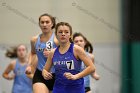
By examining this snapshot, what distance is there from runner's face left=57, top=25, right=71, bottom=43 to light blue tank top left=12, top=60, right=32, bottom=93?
3.06m

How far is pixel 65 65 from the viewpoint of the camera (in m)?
6.75

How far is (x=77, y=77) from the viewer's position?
Result: 6617 mm

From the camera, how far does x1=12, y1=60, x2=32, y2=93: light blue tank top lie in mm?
9688

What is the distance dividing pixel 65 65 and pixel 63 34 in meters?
0.40

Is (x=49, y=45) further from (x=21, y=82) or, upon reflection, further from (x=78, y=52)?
(x=21, y=82)

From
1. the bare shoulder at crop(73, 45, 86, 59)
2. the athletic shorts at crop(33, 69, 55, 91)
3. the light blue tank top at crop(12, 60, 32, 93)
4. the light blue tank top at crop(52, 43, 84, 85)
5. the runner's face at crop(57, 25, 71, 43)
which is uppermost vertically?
the runner's face at crop(57, 25, 71, 43)

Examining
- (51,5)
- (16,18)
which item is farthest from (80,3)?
(16,18)

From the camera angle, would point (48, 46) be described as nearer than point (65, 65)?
No

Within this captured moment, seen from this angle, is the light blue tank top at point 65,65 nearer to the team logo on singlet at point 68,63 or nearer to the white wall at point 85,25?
the team logo on singlet at point 68,63

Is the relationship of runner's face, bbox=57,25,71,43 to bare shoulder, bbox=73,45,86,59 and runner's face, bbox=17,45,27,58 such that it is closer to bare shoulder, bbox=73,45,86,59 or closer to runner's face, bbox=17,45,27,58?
bare shoulder, bbox=73,45,86,59

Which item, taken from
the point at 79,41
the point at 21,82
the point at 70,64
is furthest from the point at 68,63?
the point at 21,82

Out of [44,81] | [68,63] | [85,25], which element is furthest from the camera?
[85,25]

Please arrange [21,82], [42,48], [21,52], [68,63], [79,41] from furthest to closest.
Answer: [21,52] < [21,82] < [79,41] < [42,48] < [68,63]

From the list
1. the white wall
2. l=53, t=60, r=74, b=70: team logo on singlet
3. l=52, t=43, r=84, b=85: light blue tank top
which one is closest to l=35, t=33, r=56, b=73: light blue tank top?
l=52, t=43, r=84, b=85: light blue tank top
